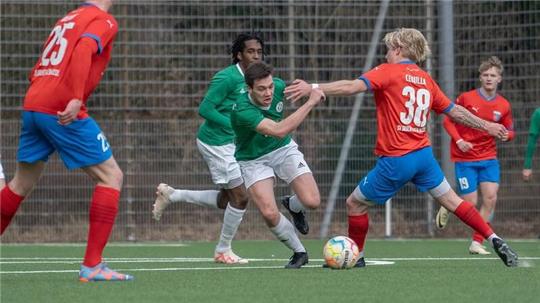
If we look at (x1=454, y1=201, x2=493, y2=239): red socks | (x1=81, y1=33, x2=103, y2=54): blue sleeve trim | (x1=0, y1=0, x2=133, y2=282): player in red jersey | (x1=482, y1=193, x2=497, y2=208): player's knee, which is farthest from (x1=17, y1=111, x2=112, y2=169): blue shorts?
(x1=482, y1=193, x2=497, y2=208): player's knee

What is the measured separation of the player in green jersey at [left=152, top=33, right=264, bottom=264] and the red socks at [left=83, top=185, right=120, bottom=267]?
274 cm

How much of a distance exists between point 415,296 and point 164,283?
1.74 meters

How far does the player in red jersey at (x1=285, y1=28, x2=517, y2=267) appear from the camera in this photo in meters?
9.05

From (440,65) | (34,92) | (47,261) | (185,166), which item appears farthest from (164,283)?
(440,65)

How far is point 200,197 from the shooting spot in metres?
11.4

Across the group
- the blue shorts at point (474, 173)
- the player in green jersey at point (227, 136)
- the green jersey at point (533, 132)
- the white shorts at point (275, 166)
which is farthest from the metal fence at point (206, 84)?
the white shorts at point (275, 166)

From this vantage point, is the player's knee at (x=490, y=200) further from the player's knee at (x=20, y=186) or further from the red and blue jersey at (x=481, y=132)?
the player's knee at (x=20, y=186)

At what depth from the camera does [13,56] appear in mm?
15391

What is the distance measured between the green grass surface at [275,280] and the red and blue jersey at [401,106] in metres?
0.96

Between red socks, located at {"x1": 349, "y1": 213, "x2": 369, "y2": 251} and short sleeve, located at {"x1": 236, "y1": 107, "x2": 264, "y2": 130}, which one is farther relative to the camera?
red socks, located at {"x1": 349, "y1": 213, "x2": 369, "y2": 251}

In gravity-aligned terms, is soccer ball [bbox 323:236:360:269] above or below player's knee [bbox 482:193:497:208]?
above

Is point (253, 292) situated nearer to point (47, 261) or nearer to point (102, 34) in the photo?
point (102, 34)

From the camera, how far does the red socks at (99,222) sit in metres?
7.59

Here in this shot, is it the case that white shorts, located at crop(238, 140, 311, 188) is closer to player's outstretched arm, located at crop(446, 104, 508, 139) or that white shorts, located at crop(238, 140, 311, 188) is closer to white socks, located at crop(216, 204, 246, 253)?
white socks, located at crop(216, 204, 246, 253)
